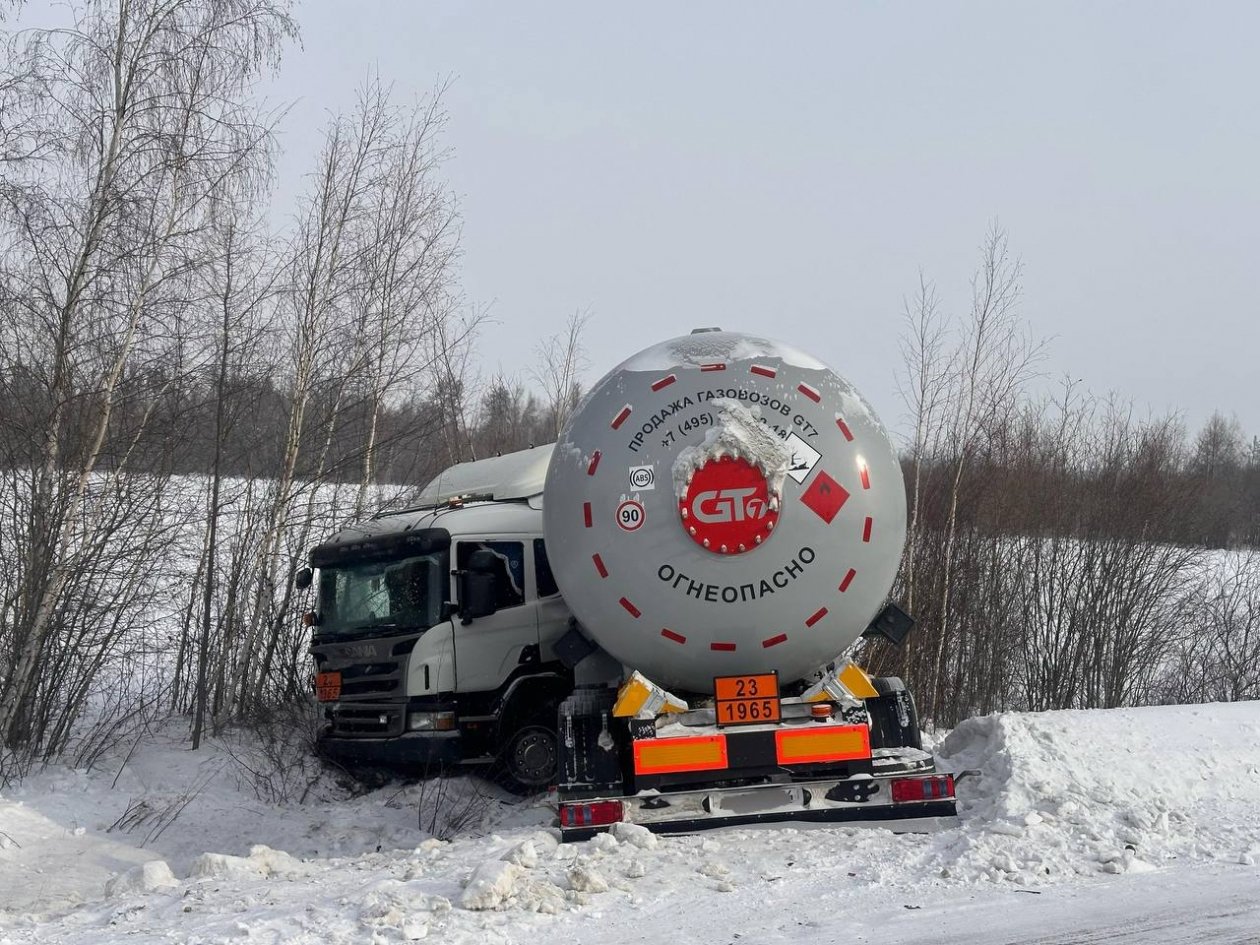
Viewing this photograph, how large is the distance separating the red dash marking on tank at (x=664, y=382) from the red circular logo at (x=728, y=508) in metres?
0.60

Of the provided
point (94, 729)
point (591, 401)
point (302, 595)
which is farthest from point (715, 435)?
point (302, 595)

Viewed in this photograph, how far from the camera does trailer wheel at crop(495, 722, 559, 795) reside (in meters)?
9.62

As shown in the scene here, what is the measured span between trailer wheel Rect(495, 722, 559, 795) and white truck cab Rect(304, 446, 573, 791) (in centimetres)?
1

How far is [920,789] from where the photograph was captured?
259 inches

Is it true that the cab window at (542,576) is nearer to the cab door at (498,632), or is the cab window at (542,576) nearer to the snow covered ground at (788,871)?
the cab door at (498,632)

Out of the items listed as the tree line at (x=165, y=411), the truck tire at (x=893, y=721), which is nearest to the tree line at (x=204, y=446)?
the tree line at (x=165, y=411)

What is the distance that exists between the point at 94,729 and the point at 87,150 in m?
5.70

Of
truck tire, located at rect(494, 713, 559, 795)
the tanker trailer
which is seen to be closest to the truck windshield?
truck tire, located at rect(494, 713, 559, 795)

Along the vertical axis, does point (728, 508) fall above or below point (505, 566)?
above

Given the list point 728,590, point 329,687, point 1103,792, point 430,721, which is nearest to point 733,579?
point 728,590

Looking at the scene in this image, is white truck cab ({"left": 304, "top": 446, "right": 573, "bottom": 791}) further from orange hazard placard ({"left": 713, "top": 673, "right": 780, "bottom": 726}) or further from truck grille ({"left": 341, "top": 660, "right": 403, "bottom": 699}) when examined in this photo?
orange hazard placard ({"left": 713, "top": 673, "right": 780, "bottom": 726})

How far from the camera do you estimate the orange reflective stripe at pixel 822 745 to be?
6.53 meters

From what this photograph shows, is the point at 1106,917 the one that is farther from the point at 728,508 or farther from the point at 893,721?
the point at 728,508

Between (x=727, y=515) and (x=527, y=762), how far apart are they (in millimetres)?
4150
